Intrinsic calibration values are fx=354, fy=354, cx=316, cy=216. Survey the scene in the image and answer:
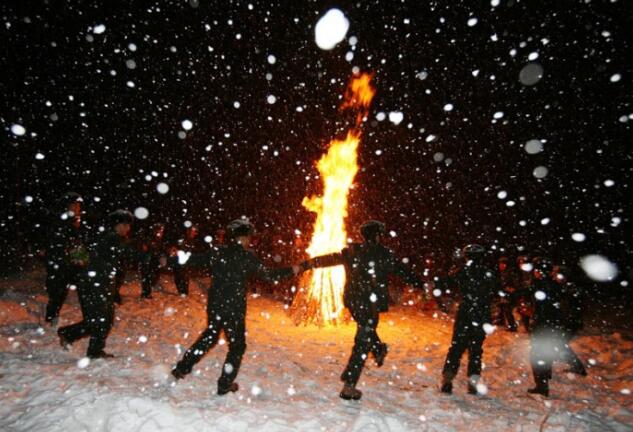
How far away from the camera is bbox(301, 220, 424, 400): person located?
178 inches

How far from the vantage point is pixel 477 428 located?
3949 mm

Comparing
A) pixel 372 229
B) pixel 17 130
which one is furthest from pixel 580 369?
pixel 17 130

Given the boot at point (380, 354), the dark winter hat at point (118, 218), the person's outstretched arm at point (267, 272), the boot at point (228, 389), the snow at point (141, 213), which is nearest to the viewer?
the boot at point (228, 389)

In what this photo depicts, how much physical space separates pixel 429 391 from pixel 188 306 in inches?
235

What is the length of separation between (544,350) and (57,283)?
764 cm

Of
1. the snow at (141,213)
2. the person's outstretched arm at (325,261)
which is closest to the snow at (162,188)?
the snow at (141,213)

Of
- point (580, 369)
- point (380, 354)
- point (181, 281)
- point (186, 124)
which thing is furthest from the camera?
point (186, 124)

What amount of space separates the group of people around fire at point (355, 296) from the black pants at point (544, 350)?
1 cm

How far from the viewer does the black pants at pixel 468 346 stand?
488cm

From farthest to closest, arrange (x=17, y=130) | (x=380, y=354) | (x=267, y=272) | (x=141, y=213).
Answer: (x=141, y=213)
(x=17, y=130)
(x=380, y=354)
(x=267, y=272)

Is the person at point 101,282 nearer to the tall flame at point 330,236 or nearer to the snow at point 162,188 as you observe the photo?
the tall flame at point 330,236

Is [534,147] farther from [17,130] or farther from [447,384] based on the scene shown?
[17,130]

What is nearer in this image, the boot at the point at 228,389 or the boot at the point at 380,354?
the boot at the point at 228,389

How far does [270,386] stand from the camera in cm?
466
